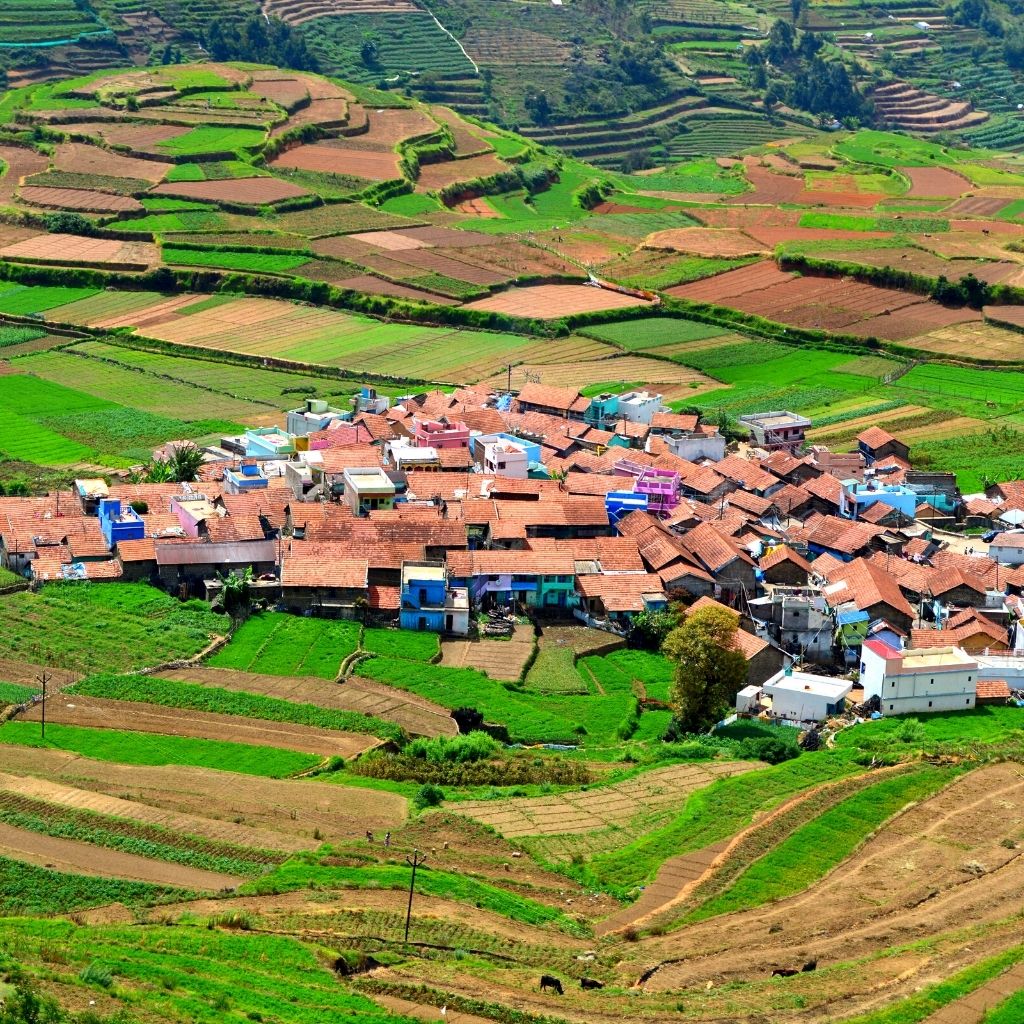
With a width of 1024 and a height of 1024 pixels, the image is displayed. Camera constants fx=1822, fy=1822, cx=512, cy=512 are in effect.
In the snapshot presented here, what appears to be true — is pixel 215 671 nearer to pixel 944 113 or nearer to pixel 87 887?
pixel 87 887

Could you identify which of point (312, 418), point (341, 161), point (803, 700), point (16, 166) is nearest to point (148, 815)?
point (803, 700)

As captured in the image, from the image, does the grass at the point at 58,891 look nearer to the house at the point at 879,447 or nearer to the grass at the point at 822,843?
the grass at the point at 822,843

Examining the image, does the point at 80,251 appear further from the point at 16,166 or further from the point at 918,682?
the point at 918,682

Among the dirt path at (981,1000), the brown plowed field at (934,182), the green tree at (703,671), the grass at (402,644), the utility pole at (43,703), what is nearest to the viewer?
the dirt path at (981,1000)

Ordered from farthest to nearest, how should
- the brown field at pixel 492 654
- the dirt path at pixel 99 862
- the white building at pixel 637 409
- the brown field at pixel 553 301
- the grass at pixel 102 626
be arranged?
the brown field at pixel 553 301 → the white building at pixel 637 409 → the brown field at pixel 492 654 → the grass at pixel 102 626 → the dirt path at pixel 99 862

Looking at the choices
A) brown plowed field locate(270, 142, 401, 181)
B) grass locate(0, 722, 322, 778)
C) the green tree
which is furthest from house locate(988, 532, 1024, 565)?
brown plowed field locate(270, 142, 401, 181)

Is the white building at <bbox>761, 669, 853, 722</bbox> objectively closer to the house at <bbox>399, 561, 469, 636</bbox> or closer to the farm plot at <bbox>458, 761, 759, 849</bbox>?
the farm plot at <bbox>458, 761, 759, 849</bbox>

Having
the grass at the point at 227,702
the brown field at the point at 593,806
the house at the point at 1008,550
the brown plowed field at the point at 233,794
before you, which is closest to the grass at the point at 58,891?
the brown plowed field at the point at 233,794
